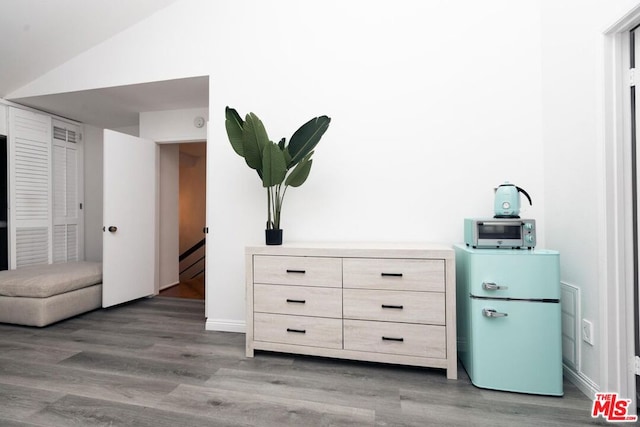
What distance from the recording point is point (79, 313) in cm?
317

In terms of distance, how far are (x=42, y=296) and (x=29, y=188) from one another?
183cm

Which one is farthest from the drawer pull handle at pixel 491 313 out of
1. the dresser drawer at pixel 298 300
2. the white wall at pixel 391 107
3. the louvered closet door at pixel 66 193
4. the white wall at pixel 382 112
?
the louvered closet door at pixel 66 193

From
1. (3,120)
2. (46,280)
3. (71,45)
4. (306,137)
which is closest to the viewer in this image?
(306,137)

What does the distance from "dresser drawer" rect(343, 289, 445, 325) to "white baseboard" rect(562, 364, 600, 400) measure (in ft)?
2.71

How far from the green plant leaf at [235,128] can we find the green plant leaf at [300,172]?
41 cm

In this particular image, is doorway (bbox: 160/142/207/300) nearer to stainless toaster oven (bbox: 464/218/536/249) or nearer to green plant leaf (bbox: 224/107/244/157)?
green plant leaf (bbox: 224/107/244/157)

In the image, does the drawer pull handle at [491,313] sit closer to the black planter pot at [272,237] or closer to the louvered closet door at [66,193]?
the black planter pot at [272,237]

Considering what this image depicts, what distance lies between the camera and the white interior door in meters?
3.39

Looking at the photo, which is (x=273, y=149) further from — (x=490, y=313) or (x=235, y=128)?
(x=490, y=313)

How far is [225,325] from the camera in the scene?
277cm

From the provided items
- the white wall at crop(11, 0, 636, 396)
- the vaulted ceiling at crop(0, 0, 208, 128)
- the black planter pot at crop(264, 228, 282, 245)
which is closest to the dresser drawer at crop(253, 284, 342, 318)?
the black planter pot at crop(264, 228, 282, 245)

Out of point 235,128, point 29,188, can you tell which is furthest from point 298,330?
point 29,188

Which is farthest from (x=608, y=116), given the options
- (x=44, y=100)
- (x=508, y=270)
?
(x=44, y=100)

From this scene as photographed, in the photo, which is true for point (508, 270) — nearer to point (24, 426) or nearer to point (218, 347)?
point (218, 347)
